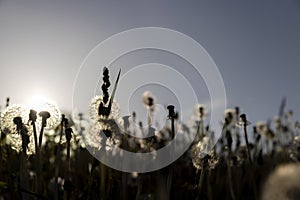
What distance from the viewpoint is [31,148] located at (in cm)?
250

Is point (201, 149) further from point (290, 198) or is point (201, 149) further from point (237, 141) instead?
point (237, 141)

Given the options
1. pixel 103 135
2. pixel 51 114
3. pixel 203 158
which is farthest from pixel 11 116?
pixel 203 158

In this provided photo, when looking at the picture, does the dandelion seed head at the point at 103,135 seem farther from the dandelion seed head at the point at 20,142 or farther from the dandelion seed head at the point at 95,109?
the dandelion seed head at the point at 20,142

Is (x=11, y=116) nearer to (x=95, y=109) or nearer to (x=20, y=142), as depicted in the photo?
(x=20, y=142)

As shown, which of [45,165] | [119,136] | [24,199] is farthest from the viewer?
[45,165]

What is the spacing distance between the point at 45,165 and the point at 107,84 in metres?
2.55

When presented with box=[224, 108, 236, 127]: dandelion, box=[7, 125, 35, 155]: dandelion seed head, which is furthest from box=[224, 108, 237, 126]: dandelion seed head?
box=[7, 125, 35, 155]: dandelion seed head

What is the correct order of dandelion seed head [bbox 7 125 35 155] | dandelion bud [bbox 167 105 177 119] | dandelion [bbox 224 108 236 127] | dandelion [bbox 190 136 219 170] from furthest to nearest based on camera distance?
1. dandelion [bbox 224 108 236 127]
2. dandelion seed head [bbox 7 125 35 155]
3. dandelion [bbox 190 136 219 170]
4. dandelion bud [bbox 167 105 177 119]

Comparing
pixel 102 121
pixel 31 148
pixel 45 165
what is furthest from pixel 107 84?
pixel 45 165

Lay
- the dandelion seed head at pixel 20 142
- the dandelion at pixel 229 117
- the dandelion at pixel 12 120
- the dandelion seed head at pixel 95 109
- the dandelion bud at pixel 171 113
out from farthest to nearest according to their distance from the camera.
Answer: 1. the dandelion at pixel 229 117
2. the dandelion seed head at pixel 95 109
3. the dandelion at pixel 12 120
4. the dandelion seed head at pixel 20 142
5. the dandelion bud at pixel 171 113

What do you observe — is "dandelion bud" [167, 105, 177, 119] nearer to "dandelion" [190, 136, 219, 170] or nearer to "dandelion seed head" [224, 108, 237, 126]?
"dandelion" [190, 136, 219, 170]

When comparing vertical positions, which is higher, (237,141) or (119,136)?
(237,141)

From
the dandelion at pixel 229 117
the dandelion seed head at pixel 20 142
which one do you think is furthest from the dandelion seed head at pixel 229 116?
the dandelion seed head at pixel 20 142

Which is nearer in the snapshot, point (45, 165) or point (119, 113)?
point (119, 113)
